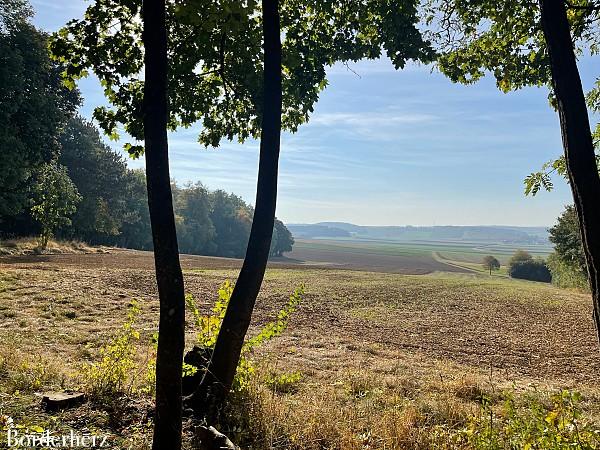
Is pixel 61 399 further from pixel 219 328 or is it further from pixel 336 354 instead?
pixel 336 354

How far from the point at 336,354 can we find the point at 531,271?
65.8 m

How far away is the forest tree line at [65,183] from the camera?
2480cm

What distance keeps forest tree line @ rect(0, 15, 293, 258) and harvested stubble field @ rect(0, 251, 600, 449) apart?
23.8 feet

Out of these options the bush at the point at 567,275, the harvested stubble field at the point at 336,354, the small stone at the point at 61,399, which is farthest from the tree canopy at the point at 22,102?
the bush at the point at 567,275

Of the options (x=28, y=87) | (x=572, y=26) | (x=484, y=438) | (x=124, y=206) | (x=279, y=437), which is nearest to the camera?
(x=484, y=438)

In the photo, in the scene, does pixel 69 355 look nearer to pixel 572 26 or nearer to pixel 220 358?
pixel 220 358

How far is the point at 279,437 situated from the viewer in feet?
15.9

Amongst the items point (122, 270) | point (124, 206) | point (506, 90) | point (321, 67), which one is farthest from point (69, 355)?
point (124, 206)

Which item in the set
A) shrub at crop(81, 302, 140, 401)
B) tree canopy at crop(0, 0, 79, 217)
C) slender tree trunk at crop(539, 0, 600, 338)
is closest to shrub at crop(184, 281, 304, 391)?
shrub at crop(81, 302, 140, 401)

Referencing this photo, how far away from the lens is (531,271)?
66.3 metres

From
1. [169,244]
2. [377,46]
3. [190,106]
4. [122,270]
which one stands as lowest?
[122,270]

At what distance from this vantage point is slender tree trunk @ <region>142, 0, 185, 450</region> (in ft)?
12.1

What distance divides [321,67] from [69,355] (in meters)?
8.02

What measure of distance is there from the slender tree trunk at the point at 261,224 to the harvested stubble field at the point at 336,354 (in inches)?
30.2
